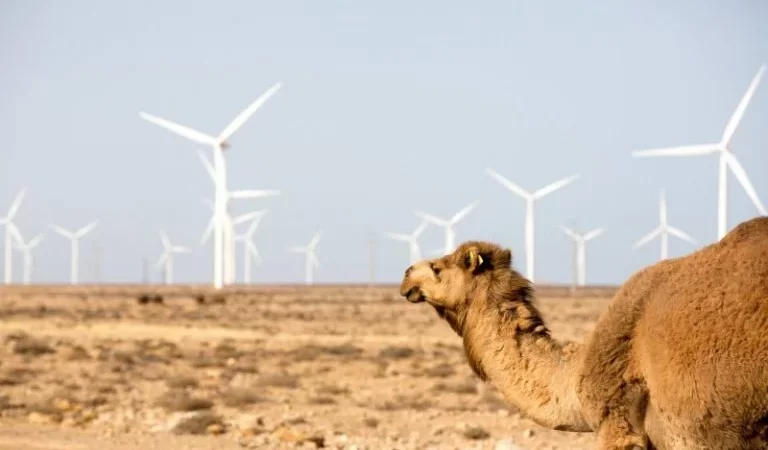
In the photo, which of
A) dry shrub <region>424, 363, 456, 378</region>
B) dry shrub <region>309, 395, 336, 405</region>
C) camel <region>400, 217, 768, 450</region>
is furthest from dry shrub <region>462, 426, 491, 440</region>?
dry shrub <region>424, 363, 456, 378</region>

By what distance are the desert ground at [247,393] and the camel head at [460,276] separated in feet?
14.3

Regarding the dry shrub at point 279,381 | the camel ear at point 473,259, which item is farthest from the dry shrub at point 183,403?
the camel ear at point 473,259

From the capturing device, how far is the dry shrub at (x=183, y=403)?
64.4 feet

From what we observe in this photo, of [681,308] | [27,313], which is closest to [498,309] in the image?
[681,308]

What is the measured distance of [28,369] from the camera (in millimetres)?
26422

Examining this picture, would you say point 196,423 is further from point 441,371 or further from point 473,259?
point 441,371

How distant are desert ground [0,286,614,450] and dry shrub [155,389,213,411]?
34 mm

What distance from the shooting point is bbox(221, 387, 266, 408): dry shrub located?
2042 cm

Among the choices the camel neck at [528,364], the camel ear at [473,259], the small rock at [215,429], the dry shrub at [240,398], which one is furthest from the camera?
the dry shrub at [240,398]

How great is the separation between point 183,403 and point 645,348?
41.8 ft

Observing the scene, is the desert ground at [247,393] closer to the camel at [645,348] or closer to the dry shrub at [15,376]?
the dry shrub at [15,376]

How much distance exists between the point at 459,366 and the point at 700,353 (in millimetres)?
20861

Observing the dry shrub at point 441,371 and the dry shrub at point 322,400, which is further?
the dry shrub at point 441,371

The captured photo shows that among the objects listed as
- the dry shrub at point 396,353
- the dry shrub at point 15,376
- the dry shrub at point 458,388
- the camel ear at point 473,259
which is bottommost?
the dry shrub at point 458,388
